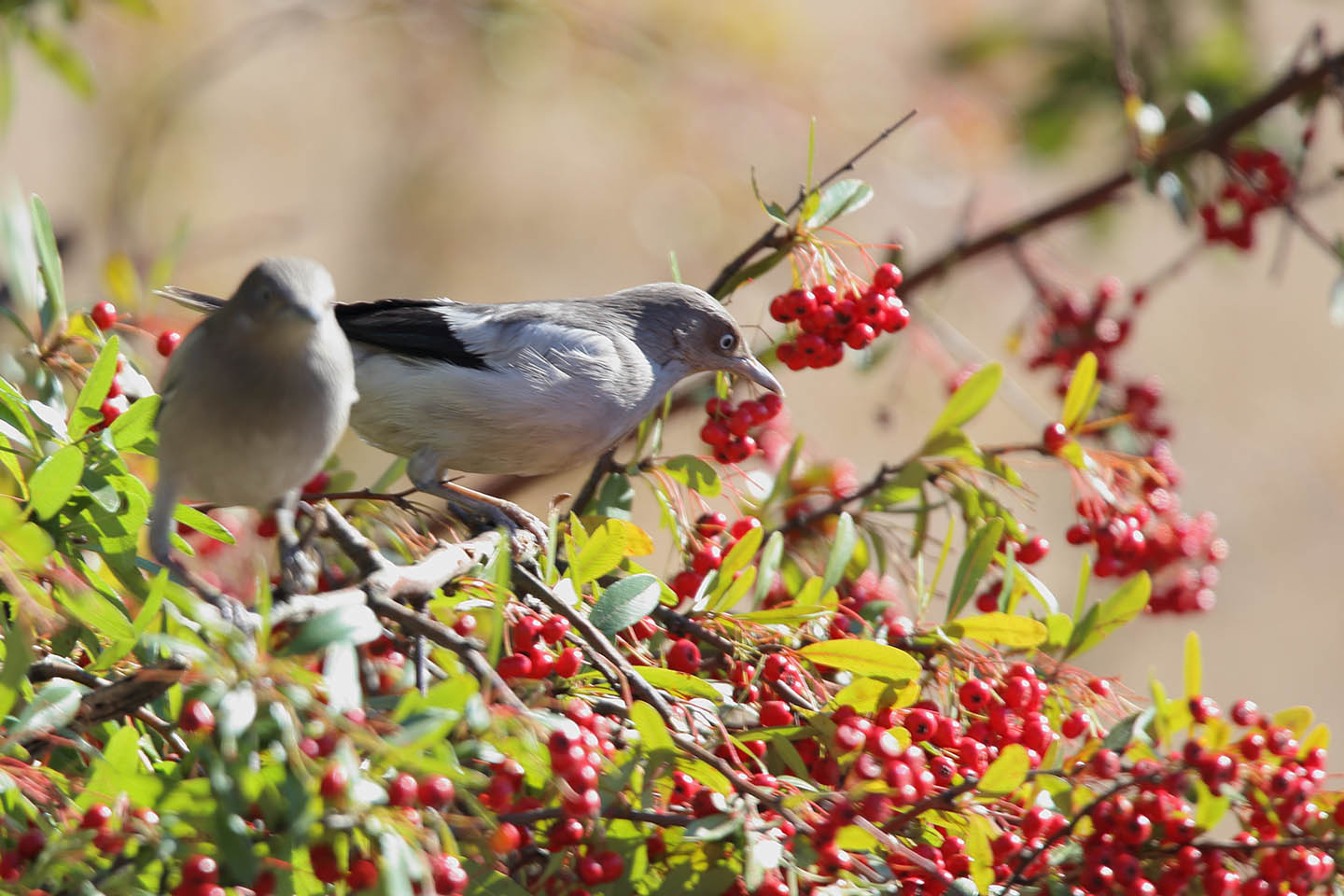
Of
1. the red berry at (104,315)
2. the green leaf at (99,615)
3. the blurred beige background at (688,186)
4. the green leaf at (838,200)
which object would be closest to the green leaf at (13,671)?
the green leaf at (99,615)

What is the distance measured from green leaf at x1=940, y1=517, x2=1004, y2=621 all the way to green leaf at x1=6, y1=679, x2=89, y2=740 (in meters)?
1.50

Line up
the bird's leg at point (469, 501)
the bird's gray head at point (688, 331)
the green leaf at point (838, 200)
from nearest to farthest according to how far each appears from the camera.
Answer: the green leaf at point (838, 200)
the bird's leg at point (469, 501)
the bird's gray head at point (688, 331)

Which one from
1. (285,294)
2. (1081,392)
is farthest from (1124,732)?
(285,294)

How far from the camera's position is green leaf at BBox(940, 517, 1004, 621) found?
232cm

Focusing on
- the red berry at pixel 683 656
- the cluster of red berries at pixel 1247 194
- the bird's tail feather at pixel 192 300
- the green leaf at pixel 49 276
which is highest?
the cluster of red berries at pixel 1247 194

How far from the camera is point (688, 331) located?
10.6ft

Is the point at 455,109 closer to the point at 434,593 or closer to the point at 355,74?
the point at 355,74

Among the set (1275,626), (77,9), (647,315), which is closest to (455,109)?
(77,9)

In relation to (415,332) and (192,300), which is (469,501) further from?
(192,300)

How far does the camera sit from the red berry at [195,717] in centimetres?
151

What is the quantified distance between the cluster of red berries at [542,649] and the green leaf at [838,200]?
1.05m

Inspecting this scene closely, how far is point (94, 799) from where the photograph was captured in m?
1.57

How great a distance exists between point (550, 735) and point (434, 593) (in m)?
0.42

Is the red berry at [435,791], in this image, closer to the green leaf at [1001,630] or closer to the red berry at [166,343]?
the green leaf at [1001,630]
